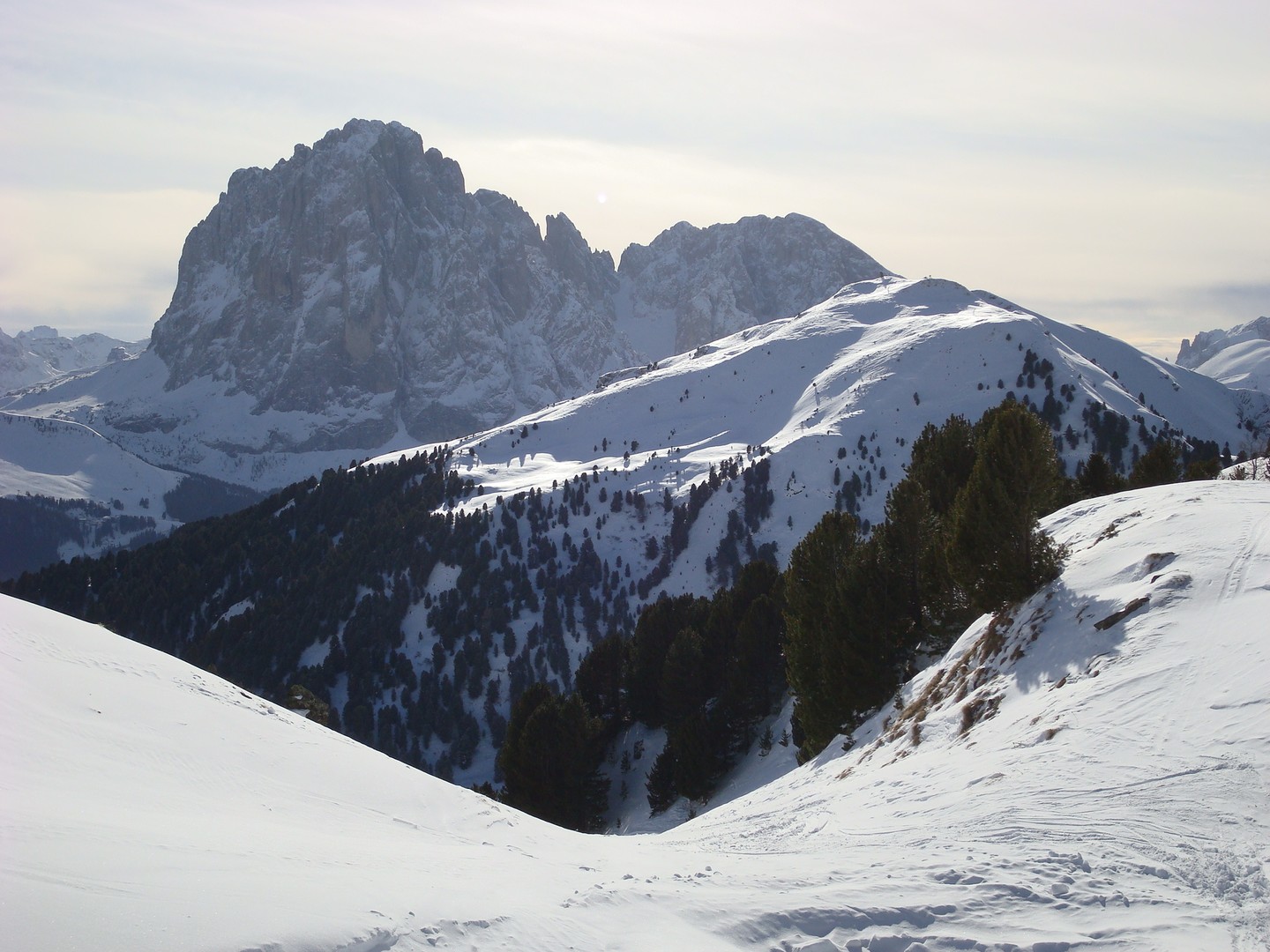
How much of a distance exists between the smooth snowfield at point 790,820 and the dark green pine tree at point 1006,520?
3.35ft

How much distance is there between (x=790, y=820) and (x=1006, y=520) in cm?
1108

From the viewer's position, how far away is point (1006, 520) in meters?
27.3

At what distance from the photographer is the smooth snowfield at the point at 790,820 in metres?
12.1

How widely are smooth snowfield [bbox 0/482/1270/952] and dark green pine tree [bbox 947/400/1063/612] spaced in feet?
3.35

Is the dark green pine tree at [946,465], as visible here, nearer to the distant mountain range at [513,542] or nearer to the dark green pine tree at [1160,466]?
the dark green pine tree at [1160,466]

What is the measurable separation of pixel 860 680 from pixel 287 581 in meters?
137

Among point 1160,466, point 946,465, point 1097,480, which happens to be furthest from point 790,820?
point 1160,466

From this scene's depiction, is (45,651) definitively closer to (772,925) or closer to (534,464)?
(772,925)

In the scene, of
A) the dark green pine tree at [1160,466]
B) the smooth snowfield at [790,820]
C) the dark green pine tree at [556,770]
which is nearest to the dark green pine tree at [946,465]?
the dark green pine tree at [1160,466]

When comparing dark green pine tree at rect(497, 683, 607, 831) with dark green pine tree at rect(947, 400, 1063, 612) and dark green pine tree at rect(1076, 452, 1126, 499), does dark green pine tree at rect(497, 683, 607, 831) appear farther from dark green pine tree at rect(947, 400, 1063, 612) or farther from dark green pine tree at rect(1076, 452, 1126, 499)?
dark green pine tree at rect(1076, 452, 1126, 499)

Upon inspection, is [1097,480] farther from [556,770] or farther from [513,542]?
[513,542]

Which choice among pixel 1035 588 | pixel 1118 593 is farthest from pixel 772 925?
pixel 1035 588

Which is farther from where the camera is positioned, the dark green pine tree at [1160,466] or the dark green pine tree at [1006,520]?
the dark green pine tree at [1160,466]

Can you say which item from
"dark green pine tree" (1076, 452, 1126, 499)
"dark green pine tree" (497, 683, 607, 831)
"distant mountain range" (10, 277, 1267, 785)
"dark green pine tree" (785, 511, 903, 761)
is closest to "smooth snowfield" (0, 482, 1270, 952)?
"dark green pine tree" (785, 511, 903, 761)
